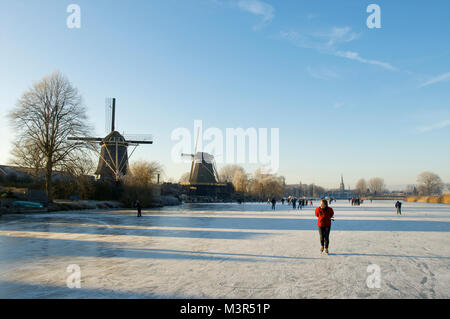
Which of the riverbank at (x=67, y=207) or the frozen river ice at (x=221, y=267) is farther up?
the frozen river ice at (x=221, y=267)

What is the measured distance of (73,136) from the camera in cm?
2717

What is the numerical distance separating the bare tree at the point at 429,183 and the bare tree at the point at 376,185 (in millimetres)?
66663

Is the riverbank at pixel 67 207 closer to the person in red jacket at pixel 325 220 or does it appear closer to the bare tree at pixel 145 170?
the bare tree at pixel 145 170

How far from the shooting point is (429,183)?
10938cm

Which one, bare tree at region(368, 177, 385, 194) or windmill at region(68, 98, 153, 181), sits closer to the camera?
windmill at region(68, 98, 153, 181)

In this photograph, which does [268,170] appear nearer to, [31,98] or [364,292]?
[31,98]

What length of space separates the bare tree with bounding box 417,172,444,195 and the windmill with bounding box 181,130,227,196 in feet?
265

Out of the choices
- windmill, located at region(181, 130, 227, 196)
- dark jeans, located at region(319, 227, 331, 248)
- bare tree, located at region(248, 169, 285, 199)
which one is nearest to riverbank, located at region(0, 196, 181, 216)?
dark jeans, located at region(319, 227, 331, 248)

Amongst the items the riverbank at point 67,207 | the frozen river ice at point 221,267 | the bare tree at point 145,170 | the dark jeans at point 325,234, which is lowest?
the riverbank at point 67,207

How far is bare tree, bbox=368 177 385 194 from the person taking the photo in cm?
17988

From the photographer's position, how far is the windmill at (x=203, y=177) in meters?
71.3

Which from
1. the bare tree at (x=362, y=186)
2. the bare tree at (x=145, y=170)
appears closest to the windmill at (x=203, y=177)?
the bare tree at (x=145, y=170)

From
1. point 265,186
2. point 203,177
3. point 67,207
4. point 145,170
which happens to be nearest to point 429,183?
point 265,186

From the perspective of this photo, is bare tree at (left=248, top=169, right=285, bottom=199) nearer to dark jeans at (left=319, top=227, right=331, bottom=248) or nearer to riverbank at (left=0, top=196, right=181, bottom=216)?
riverbank at (left=0, top=196, right=181, bottom=216)
